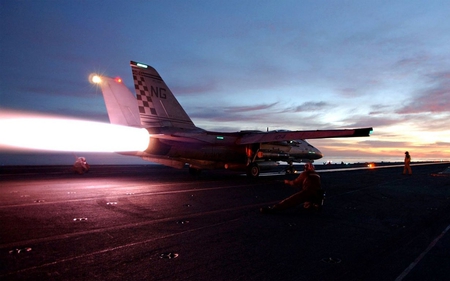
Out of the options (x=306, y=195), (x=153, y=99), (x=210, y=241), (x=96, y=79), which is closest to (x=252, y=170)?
(x=153, y=99)

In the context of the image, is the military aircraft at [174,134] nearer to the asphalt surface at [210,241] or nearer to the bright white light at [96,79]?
the bright white light at [96,79]

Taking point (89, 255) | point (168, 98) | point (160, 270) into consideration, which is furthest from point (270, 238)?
point (168, 98)

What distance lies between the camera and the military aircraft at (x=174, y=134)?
17.5 metres

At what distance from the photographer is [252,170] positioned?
72.1ft

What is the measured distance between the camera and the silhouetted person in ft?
30.9

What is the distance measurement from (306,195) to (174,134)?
9.60 m

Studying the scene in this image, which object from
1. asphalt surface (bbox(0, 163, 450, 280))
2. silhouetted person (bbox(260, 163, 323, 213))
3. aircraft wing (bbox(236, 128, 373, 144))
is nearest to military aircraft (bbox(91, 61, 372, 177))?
aircraft wing (bbox(236, 128, 373, 144))

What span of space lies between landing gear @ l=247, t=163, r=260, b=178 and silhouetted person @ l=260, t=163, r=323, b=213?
39.0 ft

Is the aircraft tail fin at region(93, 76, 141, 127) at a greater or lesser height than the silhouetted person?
greater

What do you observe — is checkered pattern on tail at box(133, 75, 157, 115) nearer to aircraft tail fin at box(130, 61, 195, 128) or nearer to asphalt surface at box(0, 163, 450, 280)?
aircraft tail fin at box(130, 61, 195, 128)

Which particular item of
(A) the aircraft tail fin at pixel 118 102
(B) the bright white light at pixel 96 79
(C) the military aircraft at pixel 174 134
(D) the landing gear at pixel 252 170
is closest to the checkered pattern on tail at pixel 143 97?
(C) the military aircraft at pixel 174 134

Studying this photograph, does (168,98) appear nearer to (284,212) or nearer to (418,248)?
(284,212)

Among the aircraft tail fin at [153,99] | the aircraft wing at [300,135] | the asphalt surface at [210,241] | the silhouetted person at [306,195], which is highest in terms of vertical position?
the aircraft tail fin at [153,99]

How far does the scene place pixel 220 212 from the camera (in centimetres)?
932
